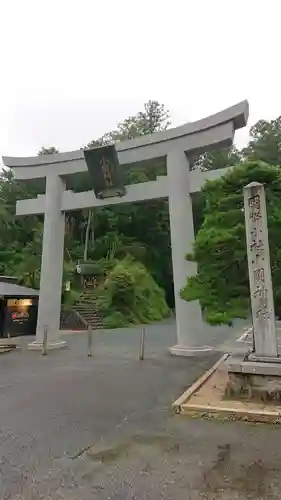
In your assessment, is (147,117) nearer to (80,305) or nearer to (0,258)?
(0,258)

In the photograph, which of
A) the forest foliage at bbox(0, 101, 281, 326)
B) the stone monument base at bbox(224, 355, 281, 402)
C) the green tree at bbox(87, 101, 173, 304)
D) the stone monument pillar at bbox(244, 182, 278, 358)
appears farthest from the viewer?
the green tree at bbox(87, 101, 173, 304)

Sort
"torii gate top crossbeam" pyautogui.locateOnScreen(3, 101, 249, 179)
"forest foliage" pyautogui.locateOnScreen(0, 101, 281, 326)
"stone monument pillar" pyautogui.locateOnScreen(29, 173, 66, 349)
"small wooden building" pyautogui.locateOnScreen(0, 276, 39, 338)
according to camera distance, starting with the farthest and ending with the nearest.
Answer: "forest foliage" pyautogui.locateOnScreen(0, 101, 281, 326), "small wooden building" pyautogui.locateOnScreen(0, 276, 39, 338), "stone monument pillar" pyautogui.locateOnScreen(29, 173, 66, 349), "torii gate top crossbeam" pyautogui.locateOnScreen(3, 101, 249, 179)

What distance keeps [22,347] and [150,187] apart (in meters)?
6.72

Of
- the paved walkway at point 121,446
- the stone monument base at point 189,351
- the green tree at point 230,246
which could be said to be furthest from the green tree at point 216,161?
the paved walkway at point 121,446

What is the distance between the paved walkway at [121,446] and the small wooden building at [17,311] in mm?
9002

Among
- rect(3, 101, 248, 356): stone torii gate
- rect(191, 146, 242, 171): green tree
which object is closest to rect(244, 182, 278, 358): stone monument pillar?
rect(3, 101, 248, 356): stone torii gate

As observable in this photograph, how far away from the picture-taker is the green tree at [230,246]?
679 cm

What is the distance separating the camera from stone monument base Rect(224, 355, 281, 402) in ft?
17.9

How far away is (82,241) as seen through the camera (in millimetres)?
28984

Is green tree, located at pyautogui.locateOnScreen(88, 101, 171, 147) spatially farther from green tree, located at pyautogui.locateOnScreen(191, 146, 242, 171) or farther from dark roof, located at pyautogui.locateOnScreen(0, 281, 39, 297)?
dark roof, located at pyautogui.locateOnScreen(0, 281, 39, 297)

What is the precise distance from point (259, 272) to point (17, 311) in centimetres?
1288

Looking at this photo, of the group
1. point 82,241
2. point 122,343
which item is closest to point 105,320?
point 122,343

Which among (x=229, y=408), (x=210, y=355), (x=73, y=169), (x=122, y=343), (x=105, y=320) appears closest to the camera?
(x=229, y=408)

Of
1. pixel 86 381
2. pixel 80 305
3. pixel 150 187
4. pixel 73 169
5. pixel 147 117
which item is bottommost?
pixel 86 381
